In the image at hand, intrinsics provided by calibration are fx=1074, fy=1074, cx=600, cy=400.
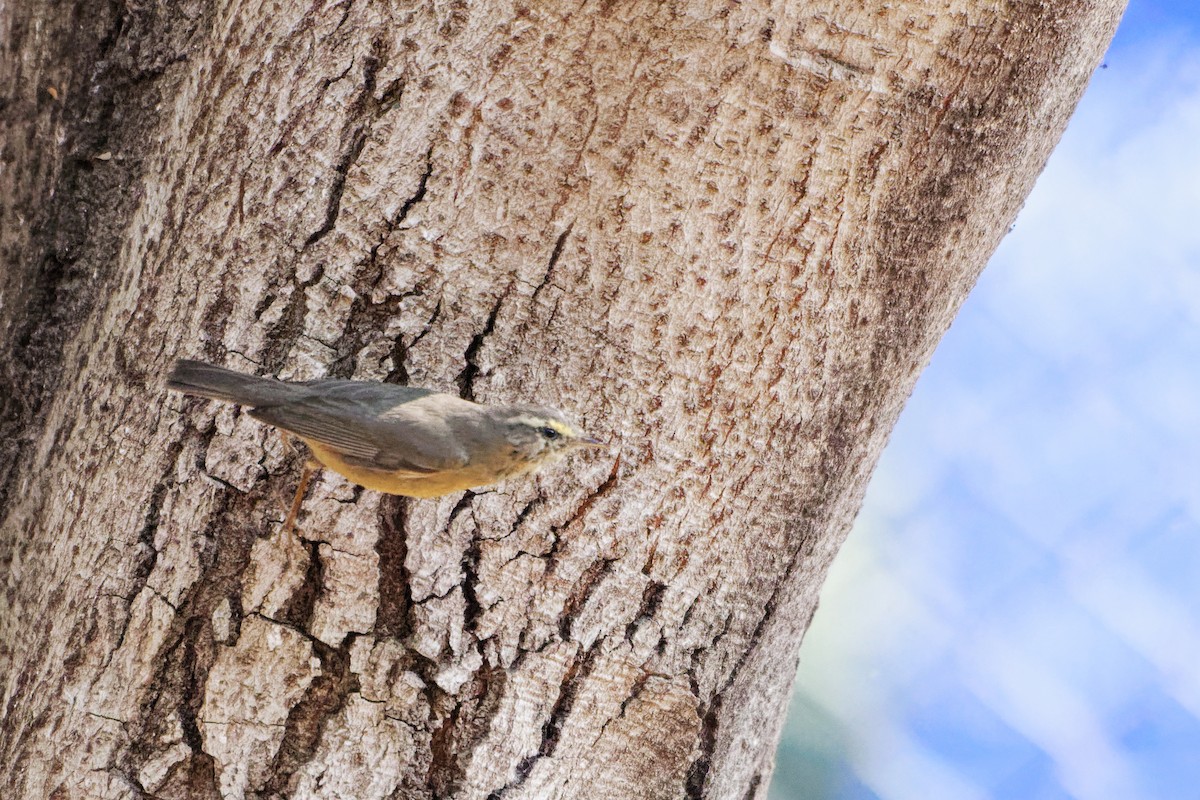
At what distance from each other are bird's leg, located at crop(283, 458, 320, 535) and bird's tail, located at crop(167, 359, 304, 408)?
15 centimetres

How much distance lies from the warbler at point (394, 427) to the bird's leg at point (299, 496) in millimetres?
46

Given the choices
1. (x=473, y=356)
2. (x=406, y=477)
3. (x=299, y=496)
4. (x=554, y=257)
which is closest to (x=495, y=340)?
(x=473, y=356)

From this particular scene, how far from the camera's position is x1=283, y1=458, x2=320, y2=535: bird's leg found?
171 cm

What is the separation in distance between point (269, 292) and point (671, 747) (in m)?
1.04

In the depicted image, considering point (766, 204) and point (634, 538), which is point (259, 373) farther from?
point (766, 204)

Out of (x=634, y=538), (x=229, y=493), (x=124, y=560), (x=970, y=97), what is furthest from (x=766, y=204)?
(x=124, y=560)

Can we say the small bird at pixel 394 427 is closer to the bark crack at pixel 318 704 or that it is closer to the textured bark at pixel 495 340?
the textured bark at pixel 495 340

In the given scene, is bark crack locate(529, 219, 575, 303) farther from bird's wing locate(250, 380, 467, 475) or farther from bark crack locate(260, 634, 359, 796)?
bark crack locate(260, 634, 359, 796)

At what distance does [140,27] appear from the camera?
202 cm

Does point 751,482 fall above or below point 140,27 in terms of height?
→ below

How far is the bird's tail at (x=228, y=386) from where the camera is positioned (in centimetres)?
158

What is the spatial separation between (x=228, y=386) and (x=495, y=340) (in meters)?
0.42

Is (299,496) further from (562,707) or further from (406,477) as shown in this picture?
(562,707)

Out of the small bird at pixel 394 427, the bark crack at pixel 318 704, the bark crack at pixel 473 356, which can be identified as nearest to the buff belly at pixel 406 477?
the small bird at pixel 394 427
